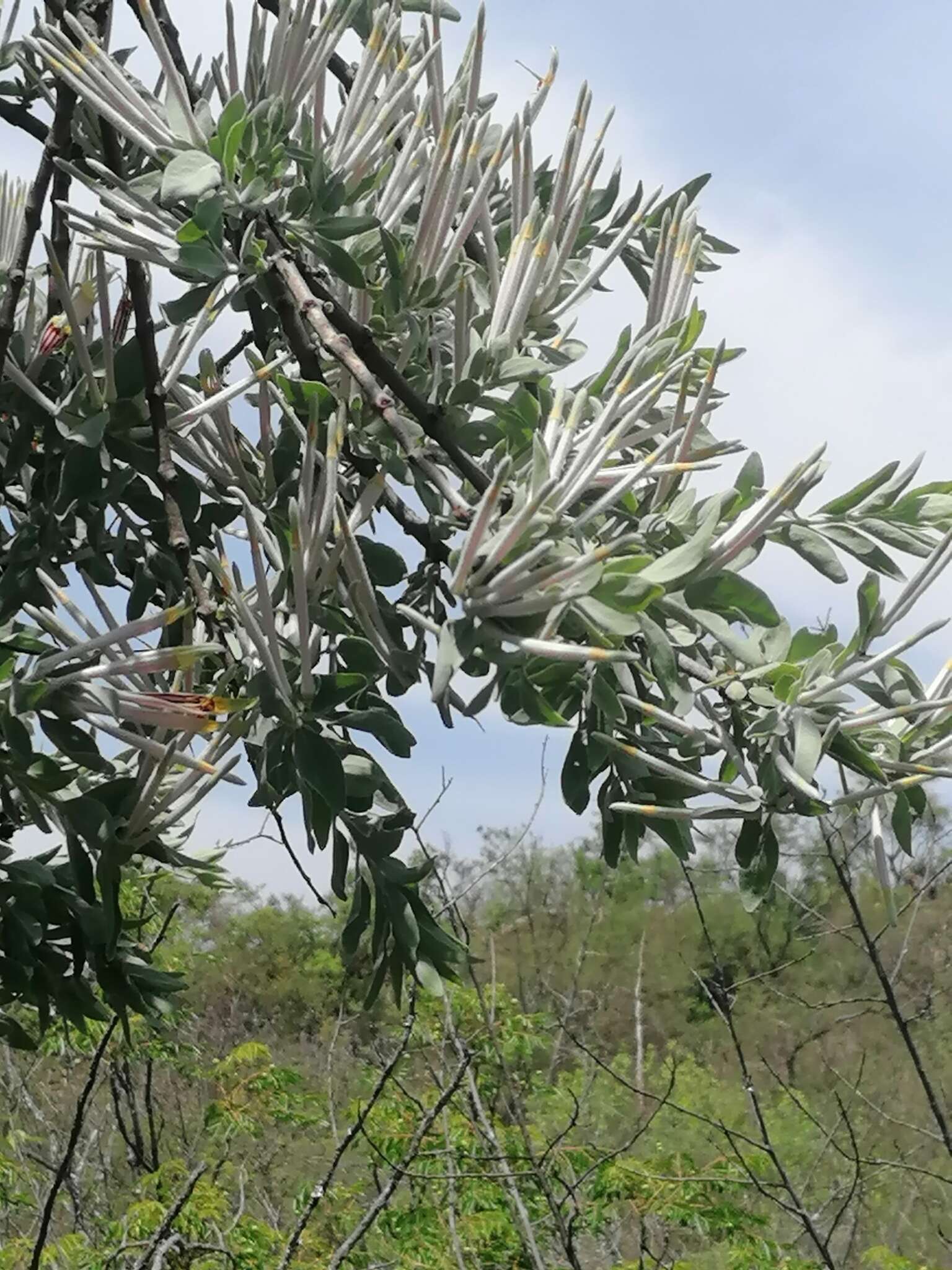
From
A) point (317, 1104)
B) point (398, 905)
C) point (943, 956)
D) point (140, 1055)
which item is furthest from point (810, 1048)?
point (398, 905)

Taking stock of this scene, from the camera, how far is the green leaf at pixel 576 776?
927mm

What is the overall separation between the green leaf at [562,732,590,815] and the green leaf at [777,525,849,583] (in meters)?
0.20

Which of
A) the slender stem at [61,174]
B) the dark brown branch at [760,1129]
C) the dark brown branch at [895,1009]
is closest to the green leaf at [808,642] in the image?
the slender stem at [61,174]

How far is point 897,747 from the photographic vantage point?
78 centimetres

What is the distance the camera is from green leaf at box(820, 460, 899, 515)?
92 cm

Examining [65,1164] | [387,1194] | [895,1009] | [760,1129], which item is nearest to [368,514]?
[65,1164]

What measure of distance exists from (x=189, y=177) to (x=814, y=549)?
467 millimetres

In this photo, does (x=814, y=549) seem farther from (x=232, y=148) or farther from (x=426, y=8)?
(x=426, y=8)

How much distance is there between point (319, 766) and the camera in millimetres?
786

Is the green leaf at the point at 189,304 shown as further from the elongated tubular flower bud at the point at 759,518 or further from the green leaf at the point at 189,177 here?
the elongated tubular flower bud at the point at 759,518

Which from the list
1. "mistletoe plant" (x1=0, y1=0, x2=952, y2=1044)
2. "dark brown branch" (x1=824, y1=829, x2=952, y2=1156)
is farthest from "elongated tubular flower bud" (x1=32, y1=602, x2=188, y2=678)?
"dark brown branch" (x1=824, y1=829, x2=952, y2=1156)

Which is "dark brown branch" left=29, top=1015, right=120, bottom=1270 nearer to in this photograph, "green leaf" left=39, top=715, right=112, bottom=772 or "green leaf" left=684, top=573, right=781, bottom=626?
"green leaf" left=39, top=715, right=112, bottom=772

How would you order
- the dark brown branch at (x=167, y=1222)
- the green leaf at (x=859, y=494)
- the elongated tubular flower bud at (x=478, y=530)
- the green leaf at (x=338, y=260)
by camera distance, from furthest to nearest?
the dark brown branch at (x=167, y=1222), the green leaf at (x=859, y=494), the green leaf at (x=338, y=260), the elongated tubular flower bud at (x=478, y=530)

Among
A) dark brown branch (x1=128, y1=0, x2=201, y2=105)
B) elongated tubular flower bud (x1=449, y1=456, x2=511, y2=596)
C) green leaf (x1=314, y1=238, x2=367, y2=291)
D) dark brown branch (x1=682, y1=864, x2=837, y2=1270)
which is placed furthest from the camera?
dark brown branch (x1=682, y1=864, x2=837, y2=1270)
